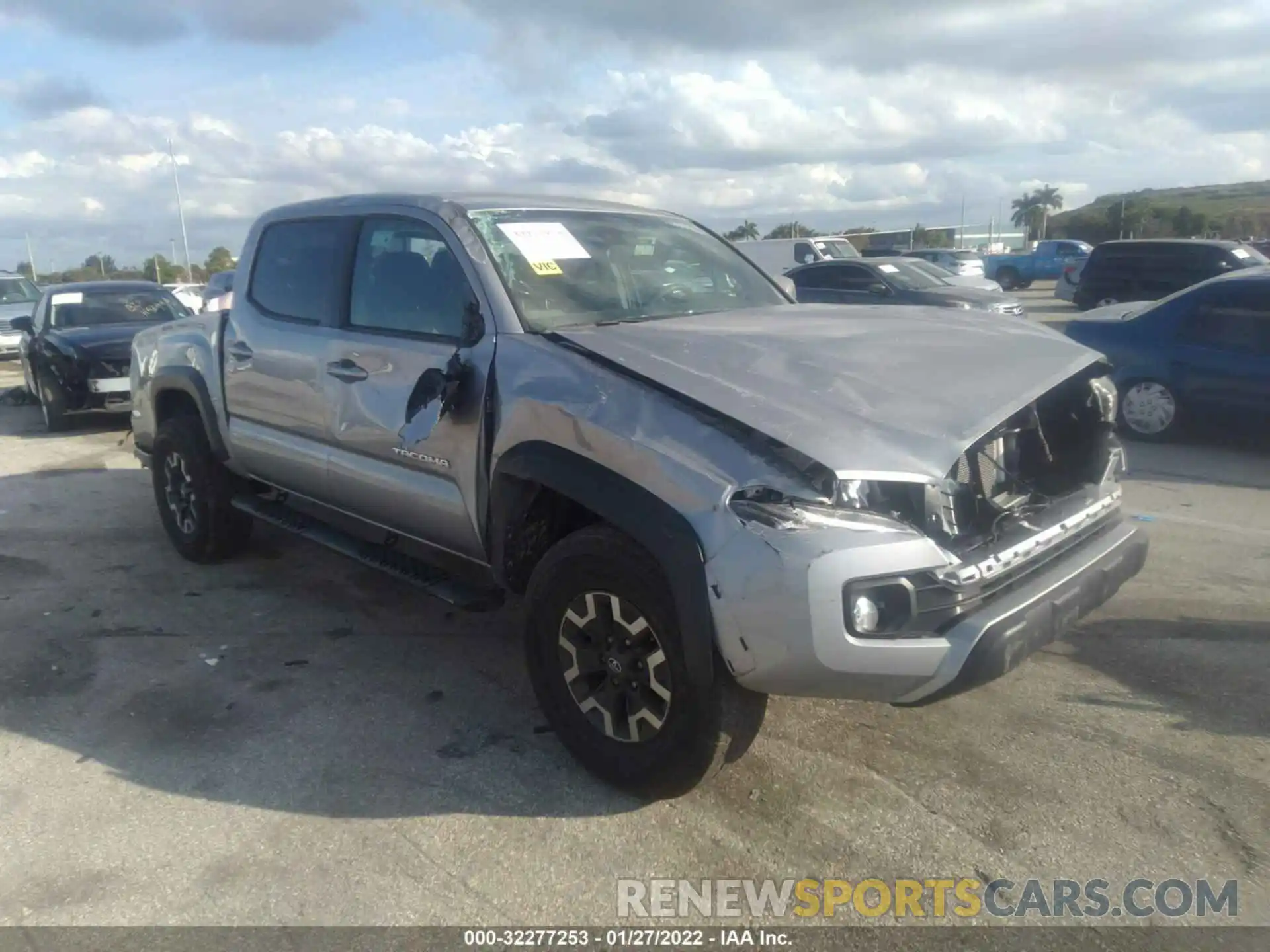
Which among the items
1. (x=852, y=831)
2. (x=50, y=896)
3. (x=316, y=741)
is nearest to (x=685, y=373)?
(x=852, y=831)

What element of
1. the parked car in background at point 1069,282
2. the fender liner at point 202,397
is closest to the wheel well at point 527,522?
the fender liner at point 202,397

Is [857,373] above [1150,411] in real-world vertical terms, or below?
above

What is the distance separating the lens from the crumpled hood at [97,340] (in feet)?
34.9

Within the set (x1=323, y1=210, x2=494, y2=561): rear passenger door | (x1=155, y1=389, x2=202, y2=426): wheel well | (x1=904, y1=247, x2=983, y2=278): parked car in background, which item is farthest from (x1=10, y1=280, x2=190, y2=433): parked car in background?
(x1=904, y1=247, x2=983, y2=278): parked car in background

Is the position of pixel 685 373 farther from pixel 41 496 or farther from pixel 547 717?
pixel 41 496

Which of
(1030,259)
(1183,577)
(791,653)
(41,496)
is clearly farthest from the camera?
(1030,259)

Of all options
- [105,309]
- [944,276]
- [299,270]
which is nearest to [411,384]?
[299,270]

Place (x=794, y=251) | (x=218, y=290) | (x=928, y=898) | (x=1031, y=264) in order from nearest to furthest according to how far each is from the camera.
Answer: (x=928, y=898) → (x=218, y=290) → (x=794, y=251) → (x=1031, y=264)

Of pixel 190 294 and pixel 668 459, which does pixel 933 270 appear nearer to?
pixel 190 294

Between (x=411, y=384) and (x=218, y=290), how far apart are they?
302 centimetres

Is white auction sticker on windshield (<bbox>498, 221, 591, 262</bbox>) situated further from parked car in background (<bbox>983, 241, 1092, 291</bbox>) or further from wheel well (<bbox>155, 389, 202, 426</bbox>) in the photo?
parked car in background (<bbox>983, 241, 1092, 291</bbox>)

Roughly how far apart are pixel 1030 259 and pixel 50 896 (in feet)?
117

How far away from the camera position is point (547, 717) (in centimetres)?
351

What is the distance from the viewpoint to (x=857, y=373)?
10.8 ft
